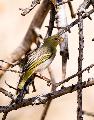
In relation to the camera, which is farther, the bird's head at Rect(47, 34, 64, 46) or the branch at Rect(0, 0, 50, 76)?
the branch at Rect(0, 0, 50, 76)

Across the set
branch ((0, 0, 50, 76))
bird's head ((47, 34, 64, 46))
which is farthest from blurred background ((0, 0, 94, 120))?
bird's head ((47, 34, 64, 46))

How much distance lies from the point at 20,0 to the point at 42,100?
2412 mm

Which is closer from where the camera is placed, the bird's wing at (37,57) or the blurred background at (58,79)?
the bird's wing at (37,57)

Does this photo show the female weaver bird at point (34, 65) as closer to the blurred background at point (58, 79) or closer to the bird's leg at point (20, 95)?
the bird's leg at point (20, 95)

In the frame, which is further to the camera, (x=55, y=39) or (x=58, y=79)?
(x=58, y=79)

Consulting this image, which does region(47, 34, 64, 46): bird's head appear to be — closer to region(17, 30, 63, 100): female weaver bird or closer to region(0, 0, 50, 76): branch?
A: region(17, 30, 63, 100): female weaver bird

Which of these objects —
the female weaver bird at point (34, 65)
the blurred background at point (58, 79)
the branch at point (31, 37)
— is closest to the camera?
the female weaver bird at point (34, 65)

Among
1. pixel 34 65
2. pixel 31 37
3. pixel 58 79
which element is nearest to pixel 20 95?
pixel 34 65

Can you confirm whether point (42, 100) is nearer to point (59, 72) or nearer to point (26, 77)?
point (26, 77)

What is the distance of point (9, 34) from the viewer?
3.06 meters

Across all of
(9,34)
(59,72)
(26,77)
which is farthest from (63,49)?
(9,34)

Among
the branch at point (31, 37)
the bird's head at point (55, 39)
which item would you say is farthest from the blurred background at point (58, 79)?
the bird's head at point (55, 39)

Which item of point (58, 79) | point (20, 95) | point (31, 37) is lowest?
point (20, 95)

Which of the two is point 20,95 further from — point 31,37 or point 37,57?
point 31,37
